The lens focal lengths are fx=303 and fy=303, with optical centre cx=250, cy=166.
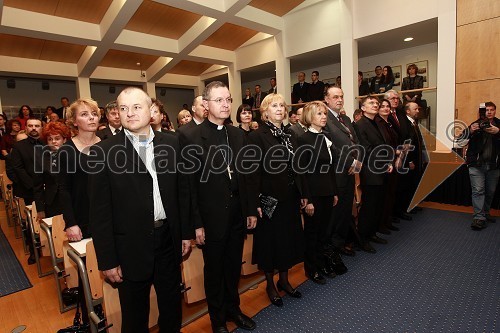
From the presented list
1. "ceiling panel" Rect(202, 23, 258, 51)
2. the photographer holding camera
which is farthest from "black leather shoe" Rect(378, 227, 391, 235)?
"ceiling panel" Rect(202, 23, 258, 51)

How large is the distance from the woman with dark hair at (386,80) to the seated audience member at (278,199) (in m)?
5.64

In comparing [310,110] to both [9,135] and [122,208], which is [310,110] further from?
[9,135]

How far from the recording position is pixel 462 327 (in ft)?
6.62

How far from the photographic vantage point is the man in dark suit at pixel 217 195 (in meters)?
1.92

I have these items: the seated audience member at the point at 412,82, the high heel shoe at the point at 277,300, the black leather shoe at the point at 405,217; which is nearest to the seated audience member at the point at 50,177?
the high heel shoe at the point at 277,300

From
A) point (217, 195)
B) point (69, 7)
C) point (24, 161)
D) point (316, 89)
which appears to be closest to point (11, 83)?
point (69, 7)

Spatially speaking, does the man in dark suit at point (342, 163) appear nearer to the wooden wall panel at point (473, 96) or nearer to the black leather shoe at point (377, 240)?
the black leather shoe at point (377, 240)

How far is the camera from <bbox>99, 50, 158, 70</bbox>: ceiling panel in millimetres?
8664

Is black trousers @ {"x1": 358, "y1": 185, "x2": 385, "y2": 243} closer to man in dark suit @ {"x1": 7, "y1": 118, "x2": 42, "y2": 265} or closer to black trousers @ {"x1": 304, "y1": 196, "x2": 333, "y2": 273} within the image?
black trousers @ {"x1": 304, "y1": 196, "x2": 333, "y2": 273}

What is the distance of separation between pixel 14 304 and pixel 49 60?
7.76 m

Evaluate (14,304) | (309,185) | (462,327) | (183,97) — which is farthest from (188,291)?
(183,97)

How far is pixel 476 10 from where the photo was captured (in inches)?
190

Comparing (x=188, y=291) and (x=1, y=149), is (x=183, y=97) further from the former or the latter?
(x=188, y=291)

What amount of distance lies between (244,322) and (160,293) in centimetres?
77
